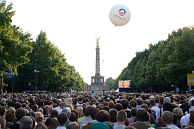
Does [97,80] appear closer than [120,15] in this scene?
No

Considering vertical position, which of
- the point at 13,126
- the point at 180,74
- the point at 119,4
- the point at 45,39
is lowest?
the point at 13,126

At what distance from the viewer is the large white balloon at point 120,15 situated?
62.0 ft

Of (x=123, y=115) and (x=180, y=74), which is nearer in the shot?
(x=123, y=115)

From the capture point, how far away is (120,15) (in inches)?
742

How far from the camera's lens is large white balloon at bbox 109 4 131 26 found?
62.0ft

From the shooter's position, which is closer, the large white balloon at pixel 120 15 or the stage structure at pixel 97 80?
the large white balloon at pixel 120 15

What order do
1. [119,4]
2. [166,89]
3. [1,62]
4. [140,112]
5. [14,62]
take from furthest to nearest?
1. [166,89]
2. [14,62]
3. [1,62]
4. [119,4]
5. [140,112]

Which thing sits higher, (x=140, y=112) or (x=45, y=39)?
(x=45, y=39)

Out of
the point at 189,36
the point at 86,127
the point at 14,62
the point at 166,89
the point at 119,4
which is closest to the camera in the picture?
the point at 86,127

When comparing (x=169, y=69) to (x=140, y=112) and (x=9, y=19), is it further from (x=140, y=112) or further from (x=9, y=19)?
(x=140, y=112)

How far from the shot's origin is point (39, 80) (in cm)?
5966

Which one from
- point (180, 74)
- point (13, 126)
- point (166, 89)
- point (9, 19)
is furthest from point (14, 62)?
point (166, 89)

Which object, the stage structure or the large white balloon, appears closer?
the large white balloon

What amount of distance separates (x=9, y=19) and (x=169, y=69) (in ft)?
91.4
